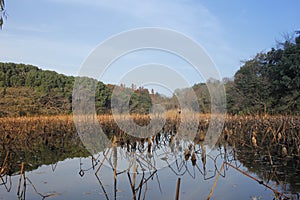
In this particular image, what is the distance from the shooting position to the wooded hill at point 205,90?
1689 cm

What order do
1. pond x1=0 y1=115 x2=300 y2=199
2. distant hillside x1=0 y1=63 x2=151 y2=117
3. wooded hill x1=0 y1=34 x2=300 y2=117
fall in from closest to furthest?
pond x1=0 y1=115 x2=300 y2=199 → distant hillside x1=0 y1=63 x2=151 y2=117 → wooded hill x1=0 y1=34 x2=300 y2=117

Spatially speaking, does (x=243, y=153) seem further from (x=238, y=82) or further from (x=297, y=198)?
(x=238, y=82)

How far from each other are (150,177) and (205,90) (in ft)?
46.4

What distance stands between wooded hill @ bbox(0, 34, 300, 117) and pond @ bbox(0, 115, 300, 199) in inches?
326

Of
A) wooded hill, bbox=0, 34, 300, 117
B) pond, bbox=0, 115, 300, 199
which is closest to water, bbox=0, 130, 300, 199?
pond, bbox=0, 115, 300, 199

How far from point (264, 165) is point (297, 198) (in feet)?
4.95

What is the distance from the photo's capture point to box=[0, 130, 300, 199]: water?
296 cm

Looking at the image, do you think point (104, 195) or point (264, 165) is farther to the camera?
point (264, 165)

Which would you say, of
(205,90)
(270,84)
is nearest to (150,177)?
(205,90)

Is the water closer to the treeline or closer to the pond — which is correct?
the pond

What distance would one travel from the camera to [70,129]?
9672 mm

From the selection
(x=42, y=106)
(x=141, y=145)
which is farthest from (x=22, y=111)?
(x=141, y=145)

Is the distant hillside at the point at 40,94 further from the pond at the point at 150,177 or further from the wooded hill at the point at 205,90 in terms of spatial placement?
the pond at the point at 150,177

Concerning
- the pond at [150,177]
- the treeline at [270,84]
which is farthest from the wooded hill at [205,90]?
the pond at [150,177]
